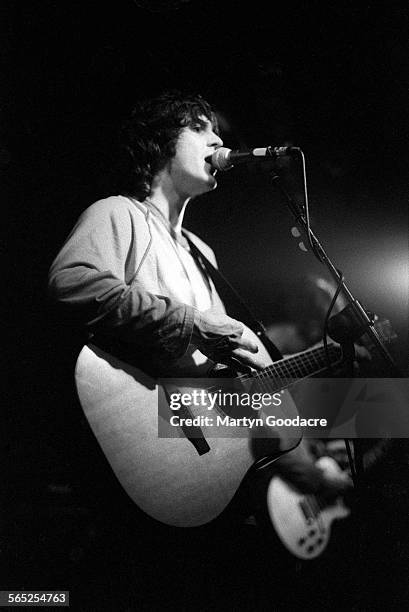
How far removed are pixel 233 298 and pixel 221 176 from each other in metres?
0.39

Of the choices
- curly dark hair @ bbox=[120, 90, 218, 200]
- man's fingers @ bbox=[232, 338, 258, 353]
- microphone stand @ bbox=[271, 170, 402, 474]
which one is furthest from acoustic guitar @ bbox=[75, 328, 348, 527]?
curly dark hair @ bbox=[120, 90, 218, 200]

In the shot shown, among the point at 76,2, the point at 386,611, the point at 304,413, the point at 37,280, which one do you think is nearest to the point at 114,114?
the point at 76,2

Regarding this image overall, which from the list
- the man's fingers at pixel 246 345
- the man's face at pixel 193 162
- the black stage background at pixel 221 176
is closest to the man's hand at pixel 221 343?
the man's fingers at pixel 246 345

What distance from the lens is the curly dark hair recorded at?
1925 millimetres

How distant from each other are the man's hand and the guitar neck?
0.04 meters

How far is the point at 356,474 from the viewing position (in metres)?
1.82

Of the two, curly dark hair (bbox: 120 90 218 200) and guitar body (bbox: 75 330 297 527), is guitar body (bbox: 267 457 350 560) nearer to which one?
guitar body (bbox: 75 330 297 527)

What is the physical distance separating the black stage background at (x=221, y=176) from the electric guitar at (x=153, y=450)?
0.42 feet

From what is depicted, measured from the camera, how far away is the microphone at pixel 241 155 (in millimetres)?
1732

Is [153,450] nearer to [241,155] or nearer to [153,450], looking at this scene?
[153,450]

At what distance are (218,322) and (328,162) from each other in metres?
0.66

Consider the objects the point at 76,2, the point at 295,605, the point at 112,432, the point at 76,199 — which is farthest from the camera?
the point at 76,2

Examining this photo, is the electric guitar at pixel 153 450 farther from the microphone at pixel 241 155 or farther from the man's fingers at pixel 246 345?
the microphone at pixel 241 155

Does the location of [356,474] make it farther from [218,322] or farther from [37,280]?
[37,280]
